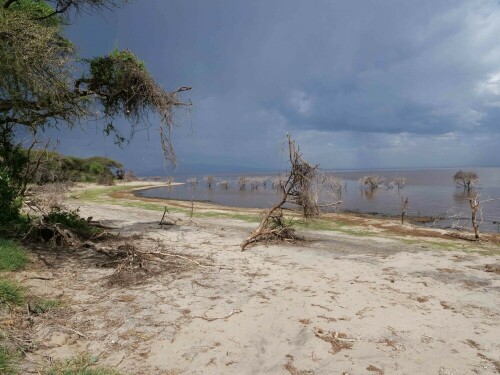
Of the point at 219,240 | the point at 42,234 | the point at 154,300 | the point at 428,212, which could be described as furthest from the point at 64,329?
the point at 428,212

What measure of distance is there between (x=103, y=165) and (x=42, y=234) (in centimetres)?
5610

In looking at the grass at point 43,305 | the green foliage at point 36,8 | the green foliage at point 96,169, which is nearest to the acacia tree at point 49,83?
the green foliage at point 36,8

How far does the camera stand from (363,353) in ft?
16.5

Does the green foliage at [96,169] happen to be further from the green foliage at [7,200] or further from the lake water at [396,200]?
the green foliage at [7,200]

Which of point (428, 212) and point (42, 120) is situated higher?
point (42, 120)

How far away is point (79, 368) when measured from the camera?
4363 mm

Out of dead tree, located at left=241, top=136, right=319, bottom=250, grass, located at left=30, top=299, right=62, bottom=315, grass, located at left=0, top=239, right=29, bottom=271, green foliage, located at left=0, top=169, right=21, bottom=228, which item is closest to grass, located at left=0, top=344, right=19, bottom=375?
grass, located at left=30, top=299, right=62, bottom=315

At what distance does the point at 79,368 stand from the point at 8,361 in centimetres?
83

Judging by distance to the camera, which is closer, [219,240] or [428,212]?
[219,240]

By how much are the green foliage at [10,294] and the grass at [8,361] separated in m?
1.48

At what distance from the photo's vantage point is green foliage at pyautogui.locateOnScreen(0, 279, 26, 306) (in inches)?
230

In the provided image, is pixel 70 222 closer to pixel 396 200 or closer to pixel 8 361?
pixel 8 361

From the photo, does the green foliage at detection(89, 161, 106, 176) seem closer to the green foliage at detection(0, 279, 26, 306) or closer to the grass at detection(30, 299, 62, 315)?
the green foliage at detection(0, 279, 26, 306)

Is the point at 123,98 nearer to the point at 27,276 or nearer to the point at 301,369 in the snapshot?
the point at 27,276
